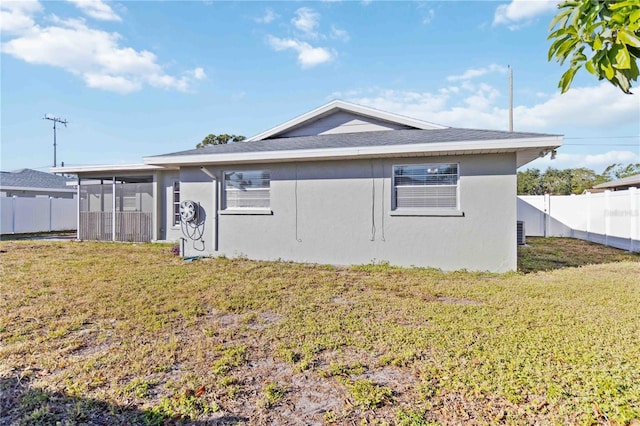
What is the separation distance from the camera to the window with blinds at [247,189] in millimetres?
8688

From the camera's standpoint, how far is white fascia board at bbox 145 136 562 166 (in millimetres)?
6398

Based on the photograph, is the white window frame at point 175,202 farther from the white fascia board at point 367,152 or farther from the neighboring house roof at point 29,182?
the neighboring house roof at point 29,182

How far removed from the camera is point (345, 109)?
1017 centimetres

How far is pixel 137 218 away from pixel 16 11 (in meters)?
7.60

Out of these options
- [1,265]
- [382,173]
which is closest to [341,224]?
[382,173]

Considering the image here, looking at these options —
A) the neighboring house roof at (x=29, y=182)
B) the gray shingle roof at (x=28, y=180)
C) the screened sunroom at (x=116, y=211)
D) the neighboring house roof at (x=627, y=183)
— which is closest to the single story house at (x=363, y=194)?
the screened sunroom at (x=116, y=211)

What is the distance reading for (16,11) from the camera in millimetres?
5805

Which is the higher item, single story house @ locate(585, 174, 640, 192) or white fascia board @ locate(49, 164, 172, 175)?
single story house @ locate(585, 174, 640, 192)

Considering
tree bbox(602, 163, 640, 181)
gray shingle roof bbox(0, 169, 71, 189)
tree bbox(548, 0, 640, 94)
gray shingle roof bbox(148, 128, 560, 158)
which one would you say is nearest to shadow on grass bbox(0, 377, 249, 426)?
tree bbox(548, 0, 640, 94)

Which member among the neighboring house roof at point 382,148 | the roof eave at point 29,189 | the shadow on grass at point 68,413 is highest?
the neighboring house roof at point 382,148

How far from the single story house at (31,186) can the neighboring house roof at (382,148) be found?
13.5 meters

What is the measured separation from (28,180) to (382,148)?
926 inches

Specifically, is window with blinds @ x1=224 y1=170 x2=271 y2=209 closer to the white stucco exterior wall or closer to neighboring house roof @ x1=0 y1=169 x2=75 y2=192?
the white stucco exterior wall

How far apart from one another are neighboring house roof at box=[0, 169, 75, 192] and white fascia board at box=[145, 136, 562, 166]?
1530cm
